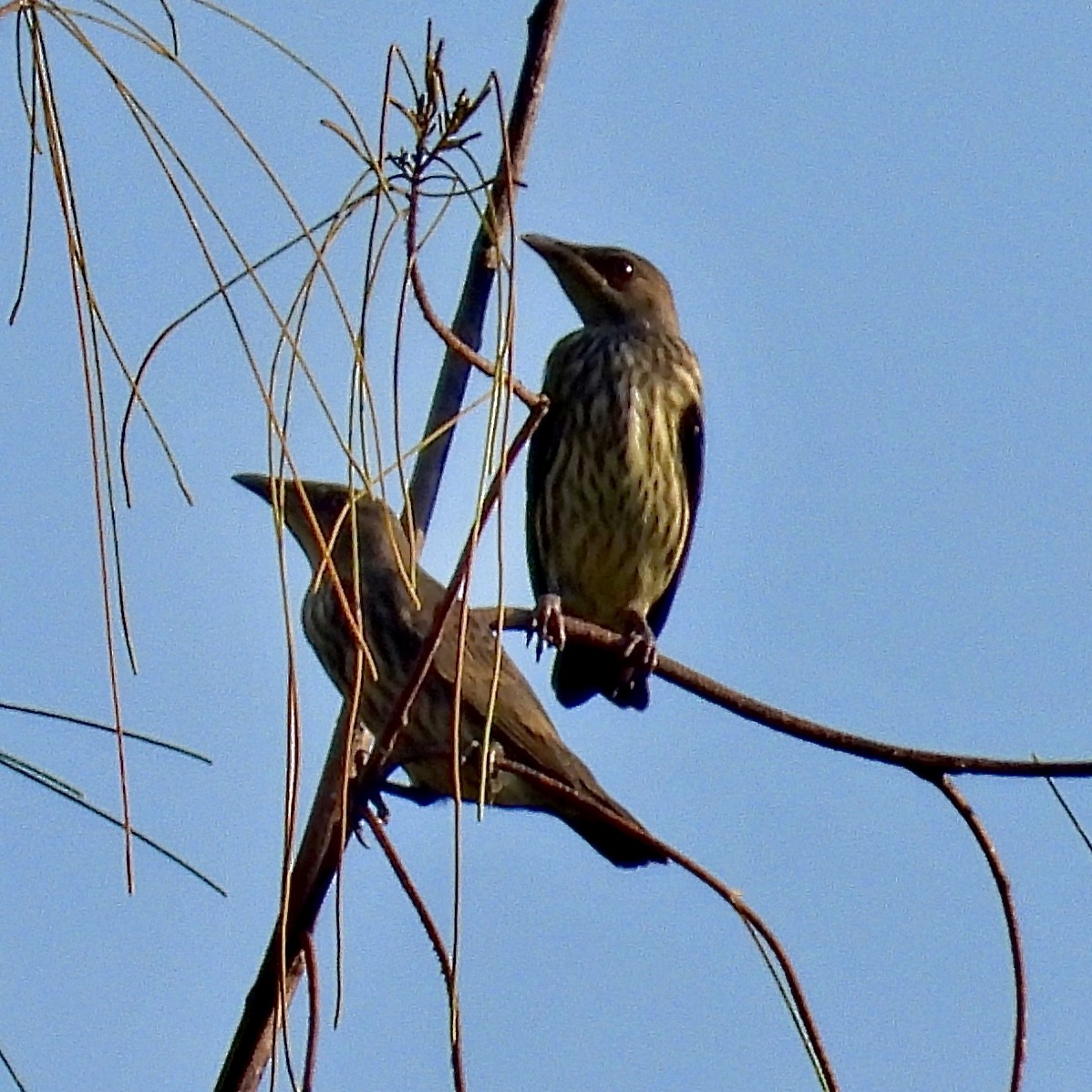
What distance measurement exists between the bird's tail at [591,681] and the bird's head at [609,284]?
1.12 m

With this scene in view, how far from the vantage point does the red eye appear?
6.77 metres

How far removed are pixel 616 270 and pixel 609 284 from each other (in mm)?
75

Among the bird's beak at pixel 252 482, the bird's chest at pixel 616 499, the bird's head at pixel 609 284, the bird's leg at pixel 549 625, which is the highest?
the bird's head at pixel 609 284

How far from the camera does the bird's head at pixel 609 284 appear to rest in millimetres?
6696

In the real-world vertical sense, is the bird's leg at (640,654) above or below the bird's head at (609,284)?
A: below

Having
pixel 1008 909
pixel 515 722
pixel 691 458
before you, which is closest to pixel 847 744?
pixel 1008 909

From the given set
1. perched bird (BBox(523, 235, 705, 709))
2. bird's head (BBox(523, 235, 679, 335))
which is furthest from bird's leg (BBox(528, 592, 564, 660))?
bird's head (BBox(523, 235, 679, 335))

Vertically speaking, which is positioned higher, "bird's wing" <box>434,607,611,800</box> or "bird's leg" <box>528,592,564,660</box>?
"bird's wing" <box>434,607,611,800</box>

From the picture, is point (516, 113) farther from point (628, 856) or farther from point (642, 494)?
point (642, 494)

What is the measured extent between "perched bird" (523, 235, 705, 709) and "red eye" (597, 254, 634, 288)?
0.27 meters

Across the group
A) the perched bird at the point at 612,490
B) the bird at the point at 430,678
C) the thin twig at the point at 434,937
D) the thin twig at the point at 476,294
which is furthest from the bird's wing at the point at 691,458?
the thin twig at the point at 434,937

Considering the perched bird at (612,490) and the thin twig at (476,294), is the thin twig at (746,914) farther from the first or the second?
the perched bird at (612,490)

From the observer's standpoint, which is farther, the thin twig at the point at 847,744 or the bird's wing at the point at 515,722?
the bird's wing at the point at 515,722

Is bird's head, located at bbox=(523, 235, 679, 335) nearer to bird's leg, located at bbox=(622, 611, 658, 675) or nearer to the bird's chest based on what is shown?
the bird's chest
